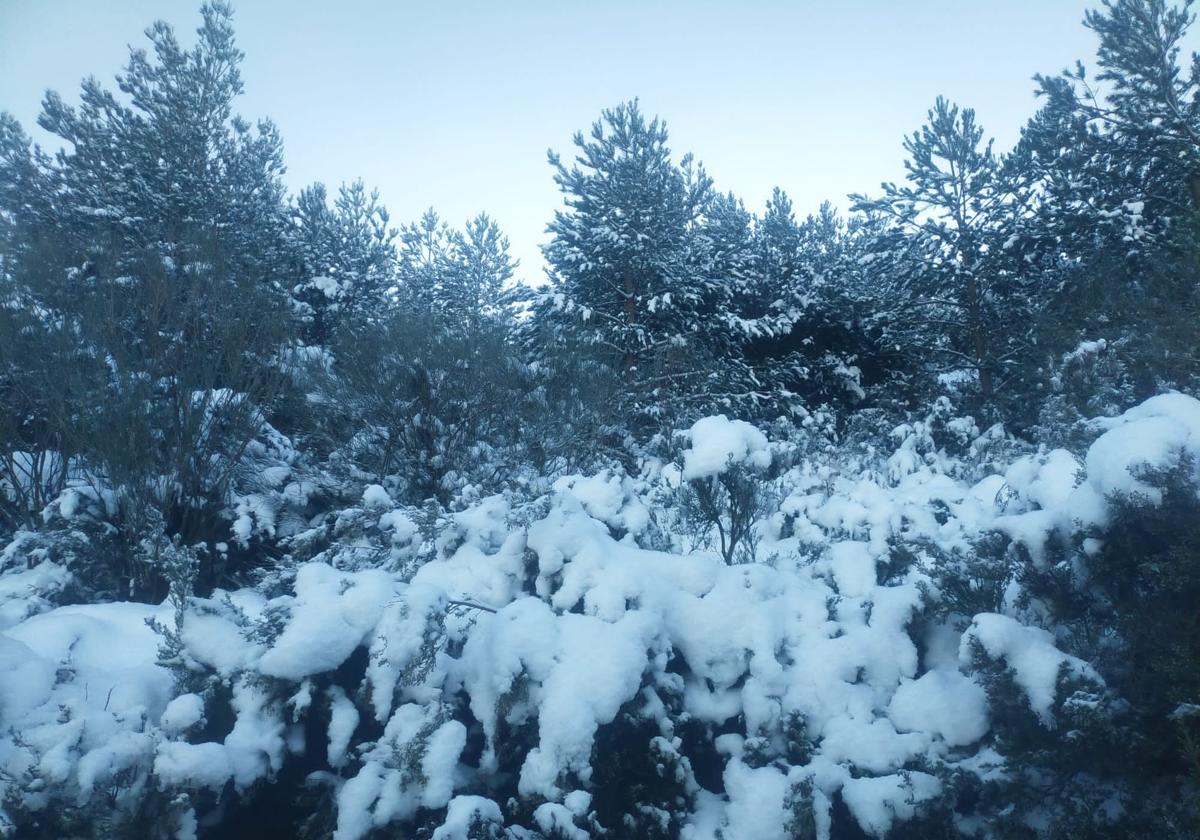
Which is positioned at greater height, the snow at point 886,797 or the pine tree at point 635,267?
the pine tree at point 635,267

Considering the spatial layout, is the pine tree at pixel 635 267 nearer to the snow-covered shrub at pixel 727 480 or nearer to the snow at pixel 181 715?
the snow-covered shrub at pixel 727 480

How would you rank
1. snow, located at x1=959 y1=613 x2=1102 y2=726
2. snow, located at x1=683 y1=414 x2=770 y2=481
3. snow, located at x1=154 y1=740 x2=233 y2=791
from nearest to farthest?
snow, located at x1=154 y1=740 x2=233 y2=791, snow, located at x1=959 y1=613 x2=1102 y2=726, snow, located at x1=683 y1=414 x2=770 y2=481

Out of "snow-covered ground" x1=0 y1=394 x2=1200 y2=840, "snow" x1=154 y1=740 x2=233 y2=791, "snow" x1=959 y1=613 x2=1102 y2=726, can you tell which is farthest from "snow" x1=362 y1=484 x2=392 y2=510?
"snow" x1=959 y1=613 x2=1102 y2=726

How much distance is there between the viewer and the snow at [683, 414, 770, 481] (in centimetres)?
432

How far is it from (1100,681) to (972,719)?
46 cm

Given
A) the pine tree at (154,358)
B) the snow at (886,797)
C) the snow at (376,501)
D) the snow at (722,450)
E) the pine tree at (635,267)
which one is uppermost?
the pine tree at (635,267)

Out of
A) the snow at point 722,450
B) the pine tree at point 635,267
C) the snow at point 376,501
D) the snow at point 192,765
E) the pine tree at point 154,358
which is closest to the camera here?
the snow at point 192,765

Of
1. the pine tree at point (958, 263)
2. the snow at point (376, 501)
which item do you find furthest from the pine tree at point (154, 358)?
the pine tree at point (958, 263)

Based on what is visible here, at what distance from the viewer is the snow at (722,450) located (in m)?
4.32

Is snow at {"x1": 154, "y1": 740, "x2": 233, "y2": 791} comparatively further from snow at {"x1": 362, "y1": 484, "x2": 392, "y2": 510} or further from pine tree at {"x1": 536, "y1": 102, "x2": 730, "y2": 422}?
pine tree at {"x1": 536, "y1": 102, "x2": 730, "y2": 422}

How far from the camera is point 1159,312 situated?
28.3ft

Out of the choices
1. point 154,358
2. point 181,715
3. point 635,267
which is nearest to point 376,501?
point 181,715

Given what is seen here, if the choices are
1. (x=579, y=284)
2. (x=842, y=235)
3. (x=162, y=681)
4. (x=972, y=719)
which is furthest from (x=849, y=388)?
(x=162, y=681)

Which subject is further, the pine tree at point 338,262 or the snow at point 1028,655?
the pine tree at point 338,262
